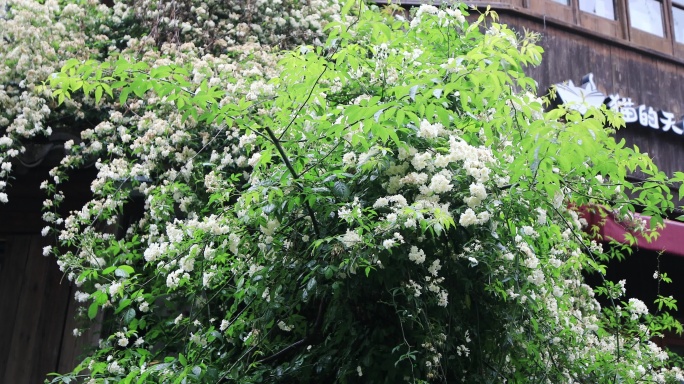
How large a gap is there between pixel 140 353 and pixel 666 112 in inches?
250

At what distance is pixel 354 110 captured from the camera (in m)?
3.16

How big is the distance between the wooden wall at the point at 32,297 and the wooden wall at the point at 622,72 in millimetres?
4592

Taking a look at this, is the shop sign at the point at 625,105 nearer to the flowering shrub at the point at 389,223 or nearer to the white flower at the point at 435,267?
the flowering shrub at the point at 389,223

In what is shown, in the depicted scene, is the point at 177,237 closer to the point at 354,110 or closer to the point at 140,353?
the point at 140,353

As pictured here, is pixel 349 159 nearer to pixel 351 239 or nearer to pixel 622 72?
pixel 351 239

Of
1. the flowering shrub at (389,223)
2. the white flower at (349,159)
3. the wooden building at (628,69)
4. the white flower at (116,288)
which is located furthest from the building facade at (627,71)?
the white flower at (116,288)

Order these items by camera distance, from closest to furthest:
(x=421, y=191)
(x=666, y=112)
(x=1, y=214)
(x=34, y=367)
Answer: (x=421, y=191)
(x=34, y=367)
(x=1, y=214)
(x=666, y=112)

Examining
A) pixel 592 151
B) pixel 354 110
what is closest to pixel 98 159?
pixel 354 110

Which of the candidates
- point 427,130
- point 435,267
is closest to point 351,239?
point 435,267

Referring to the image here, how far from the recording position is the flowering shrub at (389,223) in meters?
3.27

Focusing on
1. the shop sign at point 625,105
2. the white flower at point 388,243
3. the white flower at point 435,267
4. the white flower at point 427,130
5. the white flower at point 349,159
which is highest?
the white flower at point 427,130

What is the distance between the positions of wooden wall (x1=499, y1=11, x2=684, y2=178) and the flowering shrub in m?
3.38

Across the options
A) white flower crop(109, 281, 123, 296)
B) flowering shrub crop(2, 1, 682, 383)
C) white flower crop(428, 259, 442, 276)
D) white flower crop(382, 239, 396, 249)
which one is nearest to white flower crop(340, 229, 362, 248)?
flowering shrub crop(2, 1, 682, 383)

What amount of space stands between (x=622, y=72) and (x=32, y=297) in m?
6.22
